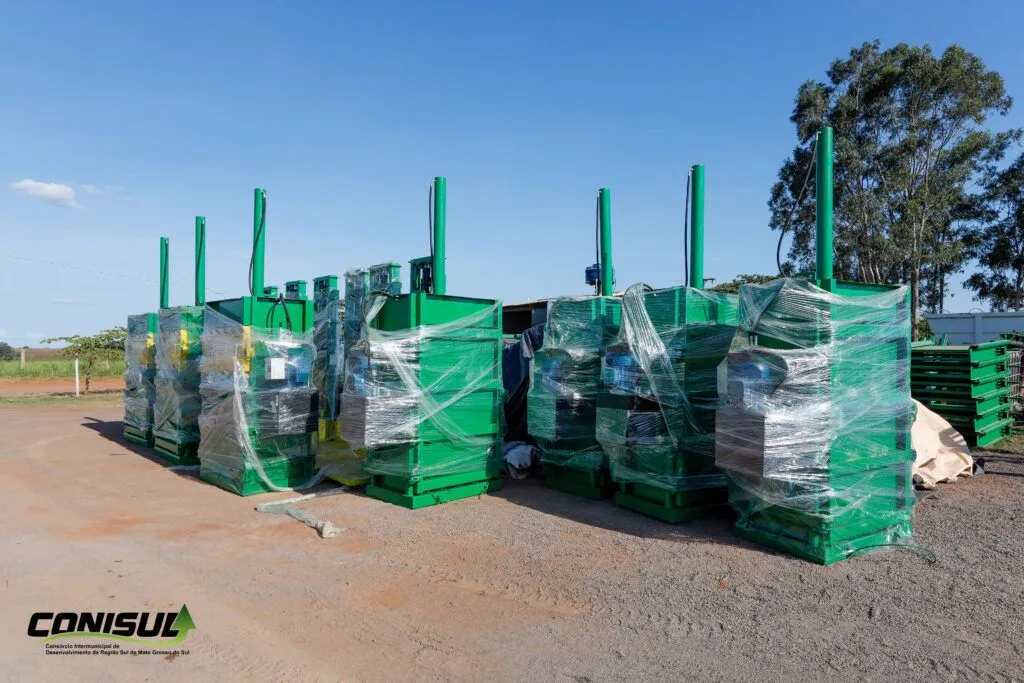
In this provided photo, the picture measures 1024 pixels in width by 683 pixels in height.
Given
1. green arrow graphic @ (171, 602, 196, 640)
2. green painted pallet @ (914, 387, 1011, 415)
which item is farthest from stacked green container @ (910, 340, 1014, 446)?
green arrow graphic @ (171, 602, 196, 640)

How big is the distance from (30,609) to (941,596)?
5911 mm

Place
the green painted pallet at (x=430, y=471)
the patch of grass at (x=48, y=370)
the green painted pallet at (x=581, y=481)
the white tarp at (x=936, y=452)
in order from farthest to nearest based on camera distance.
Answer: the patch of grass at (x=48, y=370), the white tarp at (x=936, y=452), the green painted pallet at (x=581, y=481), the green painted pallet at (x=430, y=471)

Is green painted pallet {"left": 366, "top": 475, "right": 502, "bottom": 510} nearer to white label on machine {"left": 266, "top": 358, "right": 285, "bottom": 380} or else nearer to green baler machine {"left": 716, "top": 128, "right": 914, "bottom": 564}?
white label on machine {"left": 266, "top": 358, "right": 285, "bottom": 380}

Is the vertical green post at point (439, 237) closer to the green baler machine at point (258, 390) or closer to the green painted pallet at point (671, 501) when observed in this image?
the green baler machine at point (258, 390)

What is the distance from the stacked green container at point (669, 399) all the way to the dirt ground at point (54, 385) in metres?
25.3

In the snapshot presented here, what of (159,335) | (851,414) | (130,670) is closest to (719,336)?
(851,414)

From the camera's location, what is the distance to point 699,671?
11.1 feet

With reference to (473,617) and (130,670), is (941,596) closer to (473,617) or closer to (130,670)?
(473,617)

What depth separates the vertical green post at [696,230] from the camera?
21.7 ft

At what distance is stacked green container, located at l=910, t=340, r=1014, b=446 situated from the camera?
30.1 ft

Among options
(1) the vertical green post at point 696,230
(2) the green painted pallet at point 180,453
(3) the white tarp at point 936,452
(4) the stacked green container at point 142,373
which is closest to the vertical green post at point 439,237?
(1) the vertical green post at point 696,230

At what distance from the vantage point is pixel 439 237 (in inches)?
285

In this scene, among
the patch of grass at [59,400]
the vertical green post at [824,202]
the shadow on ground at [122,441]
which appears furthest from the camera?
the patch of grass at [59,400]

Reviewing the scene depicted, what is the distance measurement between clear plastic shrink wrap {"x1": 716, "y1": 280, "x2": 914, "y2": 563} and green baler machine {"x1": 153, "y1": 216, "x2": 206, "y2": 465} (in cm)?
725
